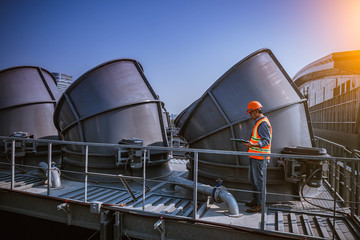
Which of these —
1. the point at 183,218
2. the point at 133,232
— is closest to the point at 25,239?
the point at 133,232

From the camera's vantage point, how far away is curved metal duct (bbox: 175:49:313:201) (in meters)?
5.12

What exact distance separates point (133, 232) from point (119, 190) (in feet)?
5.20

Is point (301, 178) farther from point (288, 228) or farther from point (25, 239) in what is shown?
point (25, 239)

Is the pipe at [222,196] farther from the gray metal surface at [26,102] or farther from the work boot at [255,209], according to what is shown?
the gray metal surface at [26,102]

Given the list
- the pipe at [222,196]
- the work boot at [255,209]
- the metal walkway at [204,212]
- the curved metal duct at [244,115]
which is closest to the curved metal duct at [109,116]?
the metal walkway at [204,212]

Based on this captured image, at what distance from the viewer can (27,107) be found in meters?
8.12

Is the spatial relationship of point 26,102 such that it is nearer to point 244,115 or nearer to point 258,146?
point 244,115

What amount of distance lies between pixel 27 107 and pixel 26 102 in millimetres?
181

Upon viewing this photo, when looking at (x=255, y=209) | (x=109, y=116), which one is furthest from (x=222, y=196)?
(x=109, y=116)

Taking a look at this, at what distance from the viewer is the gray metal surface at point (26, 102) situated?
790 centimetres

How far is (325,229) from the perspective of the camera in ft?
11.8

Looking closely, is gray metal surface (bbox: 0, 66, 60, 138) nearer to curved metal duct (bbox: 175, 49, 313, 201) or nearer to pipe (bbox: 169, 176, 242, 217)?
curved metal duct (bbox: 175, 49, 313, 201)

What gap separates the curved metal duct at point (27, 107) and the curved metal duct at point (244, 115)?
6073 mm

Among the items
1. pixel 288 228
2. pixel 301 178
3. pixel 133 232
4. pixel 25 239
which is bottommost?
pixel 25 239
